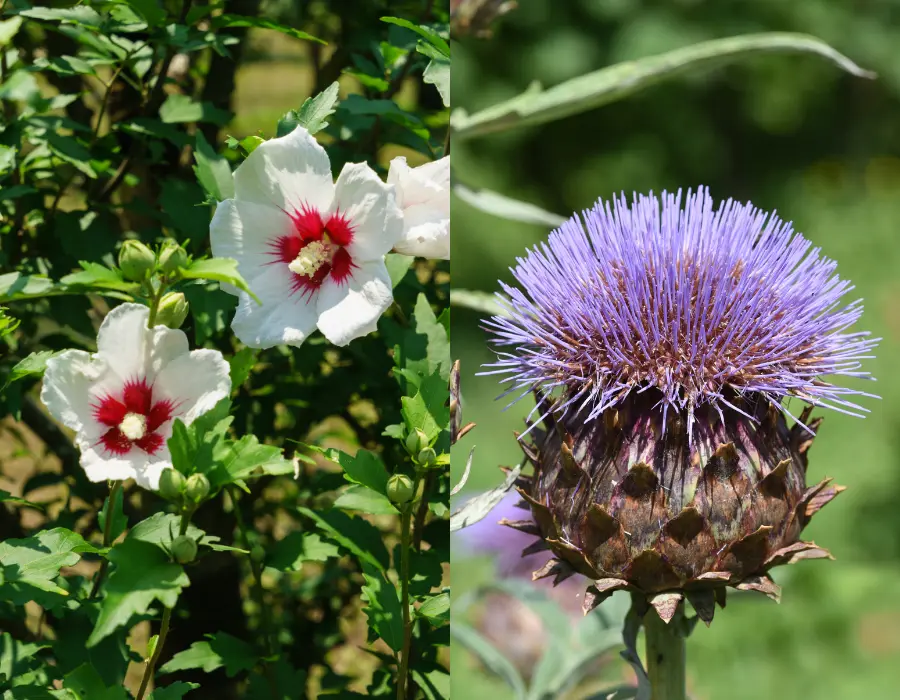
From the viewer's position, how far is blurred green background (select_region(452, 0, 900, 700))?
2088mm

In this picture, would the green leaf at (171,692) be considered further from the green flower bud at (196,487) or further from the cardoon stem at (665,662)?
the cardoon stem at (665,662)

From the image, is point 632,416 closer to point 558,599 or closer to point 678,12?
point 558,599

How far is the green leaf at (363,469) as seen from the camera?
0.62 m

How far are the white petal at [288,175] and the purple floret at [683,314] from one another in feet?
0.48

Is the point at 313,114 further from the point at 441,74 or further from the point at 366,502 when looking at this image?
the point at 366,502

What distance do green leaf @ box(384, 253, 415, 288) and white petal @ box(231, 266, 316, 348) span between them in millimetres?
71

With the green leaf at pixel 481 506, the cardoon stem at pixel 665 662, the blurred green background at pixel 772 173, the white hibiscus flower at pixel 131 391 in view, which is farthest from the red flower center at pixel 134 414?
the blurred green background at pixel 772 173

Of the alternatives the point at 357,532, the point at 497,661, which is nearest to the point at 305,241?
the point at 357,532

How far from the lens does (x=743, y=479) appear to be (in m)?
0.69

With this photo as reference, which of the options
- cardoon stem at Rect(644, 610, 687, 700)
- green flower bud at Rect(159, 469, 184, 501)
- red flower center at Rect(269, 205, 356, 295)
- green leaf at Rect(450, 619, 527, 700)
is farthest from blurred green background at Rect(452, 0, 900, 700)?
green flower bud at Rect(159, 469, 184, 501)

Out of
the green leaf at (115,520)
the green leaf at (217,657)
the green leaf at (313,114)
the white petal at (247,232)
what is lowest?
the green leaf at (217,657)

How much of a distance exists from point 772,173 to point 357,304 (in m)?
4.21

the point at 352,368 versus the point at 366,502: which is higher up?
the point at 352,368

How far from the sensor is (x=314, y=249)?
2.22ft
